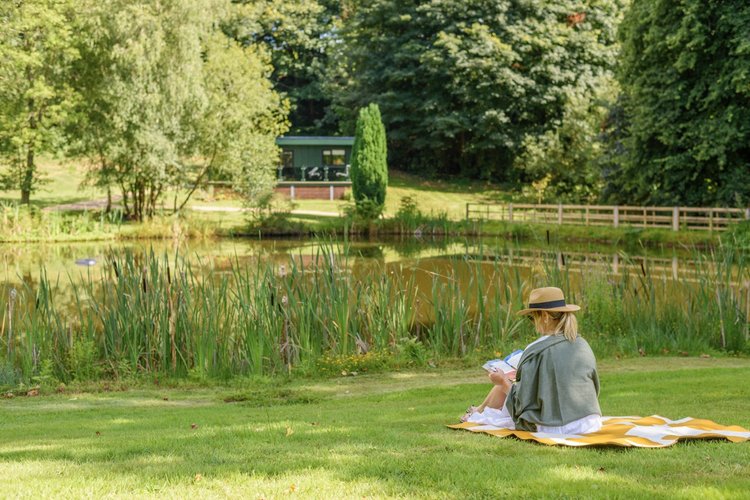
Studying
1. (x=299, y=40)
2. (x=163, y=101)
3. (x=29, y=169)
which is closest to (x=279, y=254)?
(x=163, y=101)

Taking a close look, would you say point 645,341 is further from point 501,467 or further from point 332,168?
point 332,168

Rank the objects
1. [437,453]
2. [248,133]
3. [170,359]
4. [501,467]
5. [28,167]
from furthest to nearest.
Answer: [248,133] < [28,167] < [170,359] < [437,453] < [501,467]

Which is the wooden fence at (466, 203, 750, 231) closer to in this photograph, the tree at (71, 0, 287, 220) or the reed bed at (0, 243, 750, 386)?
the tree at (71, 0, 287, 220)

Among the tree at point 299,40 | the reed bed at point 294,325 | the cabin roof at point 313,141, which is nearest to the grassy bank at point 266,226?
the cabin roof at point 313,141

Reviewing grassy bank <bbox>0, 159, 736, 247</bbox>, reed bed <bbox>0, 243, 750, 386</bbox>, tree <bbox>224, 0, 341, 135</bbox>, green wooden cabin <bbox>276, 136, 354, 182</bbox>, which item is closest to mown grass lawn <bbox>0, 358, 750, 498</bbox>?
reed bed <bbox>0, 243, 750, 386</bbox>

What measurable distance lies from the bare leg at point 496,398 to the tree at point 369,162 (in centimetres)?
2923

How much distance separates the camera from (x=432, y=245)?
1112 inches

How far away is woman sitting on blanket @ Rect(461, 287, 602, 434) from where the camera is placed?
5.36m

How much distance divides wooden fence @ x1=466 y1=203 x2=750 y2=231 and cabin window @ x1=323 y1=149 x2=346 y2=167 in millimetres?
15069

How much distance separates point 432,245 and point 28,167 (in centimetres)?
1502

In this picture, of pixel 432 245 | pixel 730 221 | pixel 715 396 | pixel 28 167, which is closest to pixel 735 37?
pixel 730 221

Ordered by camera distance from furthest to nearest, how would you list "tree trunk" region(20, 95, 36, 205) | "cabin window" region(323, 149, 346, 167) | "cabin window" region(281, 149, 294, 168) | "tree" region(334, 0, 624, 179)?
"cabin window" region(323, 149, 346, 167) < "cabin window" region(281, 149, 294, 168) < "tree" region(334, 0, 624, 179) < "tree trunk" region(20, 95, 36, 205)

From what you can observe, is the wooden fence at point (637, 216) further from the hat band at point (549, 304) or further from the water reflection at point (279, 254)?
the hat band at point (549, 304)

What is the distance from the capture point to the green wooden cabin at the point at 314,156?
4841 centimetres
